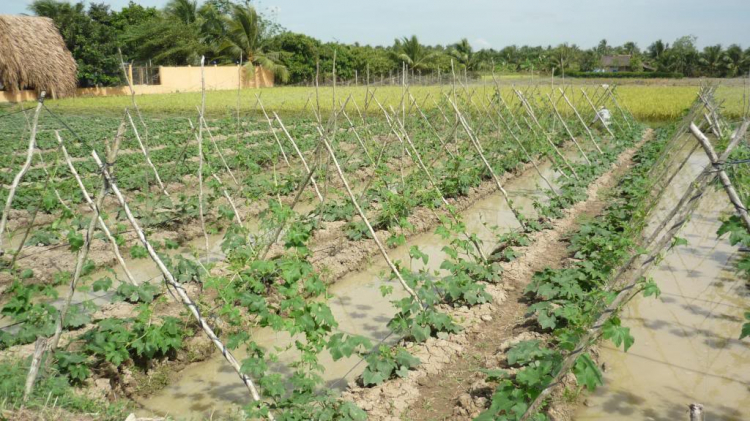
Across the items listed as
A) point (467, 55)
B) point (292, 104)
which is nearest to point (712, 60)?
point (467, 55)

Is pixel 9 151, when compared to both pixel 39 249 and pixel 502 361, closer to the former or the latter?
pixel 39 249

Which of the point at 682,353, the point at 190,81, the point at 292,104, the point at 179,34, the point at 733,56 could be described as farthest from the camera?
the point at 733,56

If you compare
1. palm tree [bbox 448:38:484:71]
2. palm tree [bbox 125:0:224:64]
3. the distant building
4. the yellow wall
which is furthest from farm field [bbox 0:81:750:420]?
the distant building

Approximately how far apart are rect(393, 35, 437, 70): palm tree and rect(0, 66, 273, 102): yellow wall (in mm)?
9919

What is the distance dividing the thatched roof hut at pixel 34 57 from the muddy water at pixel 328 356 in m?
21.8

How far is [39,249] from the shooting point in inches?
240

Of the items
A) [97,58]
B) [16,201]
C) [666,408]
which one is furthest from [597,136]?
[97,58]

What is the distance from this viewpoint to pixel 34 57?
2311cm

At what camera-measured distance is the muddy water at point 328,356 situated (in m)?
3.85

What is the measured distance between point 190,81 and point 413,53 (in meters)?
15.3

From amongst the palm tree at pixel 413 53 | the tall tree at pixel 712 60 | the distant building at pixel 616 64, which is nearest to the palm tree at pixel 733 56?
the tall tree at pixel 712 60

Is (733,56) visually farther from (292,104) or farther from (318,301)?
(318,301)

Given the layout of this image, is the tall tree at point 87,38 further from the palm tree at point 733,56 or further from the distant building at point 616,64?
the distant building at point 616,64

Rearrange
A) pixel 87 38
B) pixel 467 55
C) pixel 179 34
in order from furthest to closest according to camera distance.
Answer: pixel 467 55, pixel 179 34, pixel 87 38
